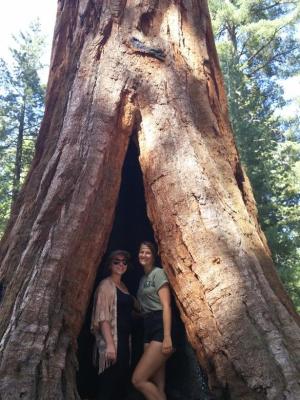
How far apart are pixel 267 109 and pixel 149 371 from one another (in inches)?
709

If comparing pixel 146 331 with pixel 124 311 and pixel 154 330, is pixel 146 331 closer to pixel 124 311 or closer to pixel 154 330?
pixel 154 330

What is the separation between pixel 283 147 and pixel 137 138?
569 inches

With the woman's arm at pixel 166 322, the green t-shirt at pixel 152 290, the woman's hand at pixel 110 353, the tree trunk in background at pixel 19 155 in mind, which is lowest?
the woman's hand at pixel 110 353

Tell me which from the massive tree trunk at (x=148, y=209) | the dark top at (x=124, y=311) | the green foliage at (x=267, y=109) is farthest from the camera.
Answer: the green foliage at (x=267, y=109)

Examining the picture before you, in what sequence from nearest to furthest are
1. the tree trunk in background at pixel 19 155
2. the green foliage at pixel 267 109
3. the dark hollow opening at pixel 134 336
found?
1. the dark hollow opening at pixel 134 336
2. the green foliage at pixel 267 109
3. the tree trunk in background at pixel 19 155

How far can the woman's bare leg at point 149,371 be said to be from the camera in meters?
3.68

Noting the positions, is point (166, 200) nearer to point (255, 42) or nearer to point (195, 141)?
point (195, 141)

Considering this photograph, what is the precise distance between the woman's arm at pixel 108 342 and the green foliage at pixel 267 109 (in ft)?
32.8

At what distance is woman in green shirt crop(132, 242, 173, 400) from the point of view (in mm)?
3668

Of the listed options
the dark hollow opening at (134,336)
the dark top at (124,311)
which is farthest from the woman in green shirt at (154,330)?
the dark hollow opening at (134,336)

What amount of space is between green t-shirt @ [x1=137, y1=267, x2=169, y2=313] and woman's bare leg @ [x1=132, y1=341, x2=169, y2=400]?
14.2 inches

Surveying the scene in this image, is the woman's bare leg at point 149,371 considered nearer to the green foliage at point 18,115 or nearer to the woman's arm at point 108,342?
the woman's arm at point 108,342

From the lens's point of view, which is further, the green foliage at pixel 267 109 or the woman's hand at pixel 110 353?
the green foliage at pixel 267 109

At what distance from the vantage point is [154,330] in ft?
12.6
